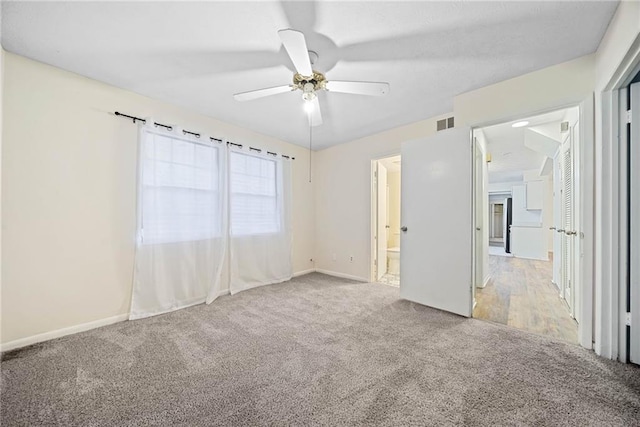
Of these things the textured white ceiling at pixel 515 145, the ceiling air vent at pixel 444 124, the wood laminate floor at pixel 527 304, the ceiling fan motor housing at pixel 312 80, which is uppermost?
the textured white ceiling at pixel 515 145

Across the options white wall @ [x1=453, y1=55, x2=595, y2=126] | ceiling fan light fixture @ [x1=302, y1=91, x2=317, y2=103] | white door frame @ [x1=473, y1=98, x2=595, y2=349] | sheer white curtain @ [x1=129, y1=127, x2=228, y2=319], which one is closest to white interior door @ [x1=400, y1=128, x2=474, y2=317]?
white wall @ [x1=453, y1=55, x2=595, y2=126]

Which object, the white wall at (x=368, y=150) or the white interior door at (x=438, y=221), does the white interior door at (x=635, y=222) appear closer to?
the white wall at (x=368, y=150)

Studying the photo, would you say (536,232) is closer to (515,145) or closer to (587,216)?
(515,145)

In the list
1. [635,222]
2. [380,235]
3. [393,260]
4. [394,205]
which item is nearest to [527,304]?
[635,222]

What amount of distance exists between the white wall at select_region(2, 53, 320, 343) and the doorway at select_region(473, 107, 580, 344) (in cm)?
390

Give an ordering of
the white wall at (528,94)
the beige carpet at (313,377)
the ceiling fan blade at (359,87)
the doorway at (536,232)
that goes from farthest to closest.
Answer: the doorway at (536,232)
the white wall at (528,94)
the ceiling fan blade at (359,87)
the beige carpet at (313,377)

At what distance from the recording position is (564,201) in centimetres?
314

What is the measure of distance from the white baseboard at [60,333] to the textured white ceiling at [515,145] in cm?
458

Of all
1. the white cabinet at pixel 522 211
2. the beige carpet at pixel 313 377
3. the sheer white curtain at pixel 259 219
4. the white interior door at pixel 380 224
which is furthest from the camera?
the white cabinet at pixel 522 211

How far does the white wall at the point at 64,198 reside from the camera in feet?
6.66

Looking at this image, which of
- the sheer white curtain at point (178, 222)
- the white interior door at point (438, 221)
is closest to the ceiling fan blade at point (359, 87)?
the white interior door at point (438, 221)

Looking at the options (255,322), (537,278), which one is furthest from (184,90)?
(537,278)

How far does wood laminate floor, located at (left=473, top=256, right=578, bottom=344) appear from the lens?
8.18 ft

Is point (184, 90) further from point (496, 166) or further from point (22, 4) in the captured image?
point (496, 166)
